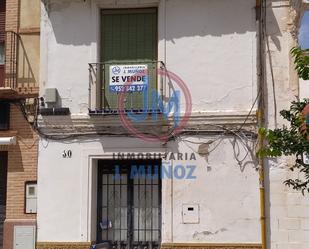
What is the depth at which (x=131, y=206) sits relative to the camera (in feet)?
36.2

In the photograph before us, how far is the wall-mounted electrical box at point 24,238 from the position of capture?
11.0 meters

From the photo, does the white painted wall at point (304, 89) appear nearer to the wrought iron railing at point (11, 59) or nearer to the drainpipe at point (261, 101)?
the drainpipe at point (261, 101)

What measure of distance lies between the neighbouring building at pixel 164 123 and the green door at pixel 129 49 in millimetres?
20

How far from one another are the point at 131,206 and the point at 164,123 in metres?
1.77

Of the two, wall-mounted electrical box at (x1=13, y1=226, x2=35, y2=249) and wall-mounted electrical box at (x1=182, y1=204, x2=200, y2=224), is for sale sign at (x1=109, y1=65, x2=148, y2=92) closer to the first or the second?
wall-mounted electrical box at (x1=182, y1=204, x2=200, y2=224)

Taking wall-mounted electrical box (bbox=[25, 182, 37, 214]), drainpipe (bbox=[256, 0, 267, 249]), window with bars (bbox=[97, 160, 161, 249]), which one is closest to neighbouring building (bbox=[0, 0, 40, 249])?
wall-mounted electrical box (bbox=[25, 182, 37, 214])

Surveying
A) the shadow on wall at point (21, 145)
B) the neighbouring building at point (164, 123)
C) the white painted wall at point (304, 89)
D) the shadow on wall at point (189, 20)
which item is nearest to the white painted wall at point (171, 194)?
the neighbouring building at point (164, 123)

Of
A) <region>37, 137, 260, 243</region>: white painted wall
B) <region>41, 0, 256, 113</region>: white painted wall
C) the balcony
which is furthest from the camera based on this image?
the balcony

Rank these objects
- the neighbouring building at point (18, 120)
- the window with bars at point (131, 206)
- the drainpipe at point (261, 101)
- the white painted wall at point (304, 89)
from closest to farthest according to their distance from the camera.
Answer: the drainpipe at point (261, 101) < the white painted wall at point (304, 89) < the window with bars at point (131, 206) < the neighbouring building at point (18, 120)

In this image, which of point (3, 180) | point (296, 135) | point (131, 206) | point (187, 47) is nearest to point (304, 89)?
point (187, 47)

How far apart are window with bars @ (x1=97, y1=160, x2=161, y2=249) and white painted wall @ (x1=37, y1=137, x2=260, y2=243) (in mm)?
340

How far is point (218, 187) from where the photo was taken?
34.3 feet

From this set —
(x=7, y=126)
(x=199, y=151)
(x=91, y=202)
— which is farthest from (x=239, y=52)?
(x=7, y=126)

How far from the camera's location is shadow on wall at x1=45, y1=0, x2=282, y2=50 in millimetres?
10638
